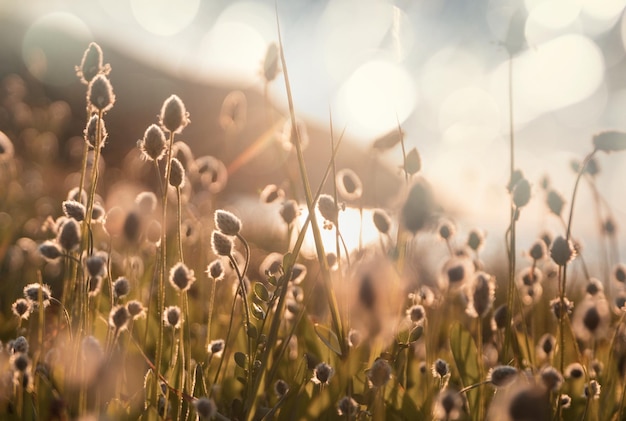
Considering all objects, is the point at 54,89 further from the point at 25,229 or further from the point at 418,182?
the point at 418,182

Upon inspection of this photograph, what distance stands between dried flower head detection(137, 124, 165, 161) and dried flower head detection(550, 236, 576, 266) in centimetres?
119

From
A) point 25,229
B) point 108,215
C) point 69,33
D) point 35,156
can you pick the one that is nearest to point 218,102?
point 69,33

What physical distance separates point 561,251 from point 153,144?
4.02 ft

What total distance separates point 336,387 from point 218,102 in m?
21.1

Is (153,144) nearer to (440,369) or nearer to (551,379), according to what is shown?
(440,369)

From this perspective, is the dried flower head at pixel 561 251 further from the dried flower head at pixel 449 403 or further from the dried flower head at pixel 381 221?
the dried flower head at pixel 449 403

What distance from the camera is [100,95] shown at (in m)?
1.61

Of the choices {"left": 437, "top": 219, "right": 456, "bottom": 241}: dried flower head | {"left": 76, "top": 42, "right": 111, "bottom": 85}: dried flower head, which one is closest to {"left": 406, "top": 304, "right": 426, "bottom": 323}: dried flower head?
{"left": 437, "top": 219, "right": 456, "bottom": 241}: dried flower head

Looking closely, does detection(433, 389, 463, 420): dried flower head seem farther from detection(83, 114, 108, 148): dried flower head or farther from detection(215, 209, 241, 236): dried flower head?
detection(83, 114, 108, 148): dried flower head

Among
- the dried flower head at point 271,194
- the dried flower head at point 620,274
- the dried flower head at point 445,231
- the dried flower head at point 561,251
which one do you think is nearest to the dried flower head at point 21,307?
the dried flower head at point 271,194

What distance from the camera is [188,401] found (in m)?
1.61

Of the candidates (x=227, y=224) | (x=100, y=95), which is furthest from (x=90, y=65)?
(x=227, y=224)

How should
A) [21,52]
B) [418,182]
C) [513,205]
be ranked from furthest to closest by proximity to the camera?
[21,52], [513,205], [418,182]

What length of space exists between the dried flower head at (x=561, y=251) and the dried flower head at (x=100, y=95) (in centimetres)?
134
